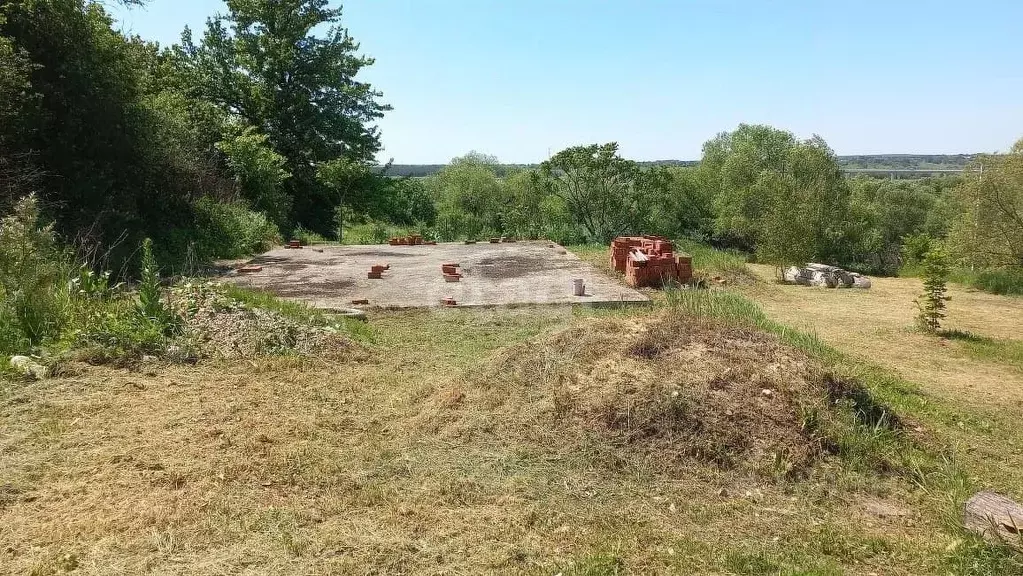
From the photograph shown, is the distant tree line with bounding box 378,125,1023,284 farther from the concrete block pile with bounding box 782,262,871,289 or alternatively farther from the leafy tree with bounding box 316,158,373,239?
the leafy tree with bounding box 316,158,373,239

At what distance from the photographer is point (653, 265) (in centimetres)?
1045

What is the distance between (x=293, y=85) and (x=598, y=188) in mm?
11944

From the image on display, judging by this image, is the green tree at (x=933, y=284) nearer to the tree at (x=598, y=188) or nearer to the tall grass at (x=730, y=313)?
the tall grass at (x=730, y=313)

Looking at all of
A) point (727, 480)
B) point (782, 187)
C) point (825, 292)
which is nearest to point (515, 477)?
point (727, 480)

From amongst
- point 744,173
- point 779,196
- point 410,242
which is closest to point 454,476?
point 410,242

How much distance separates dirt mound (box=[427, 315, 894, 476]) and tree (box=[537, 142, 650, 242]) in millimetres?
15159

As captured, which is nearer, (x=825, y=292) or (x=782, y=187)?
(x=825, y=292)

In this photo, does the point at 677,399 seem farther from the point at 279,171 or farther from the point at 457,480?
the point at 279,171

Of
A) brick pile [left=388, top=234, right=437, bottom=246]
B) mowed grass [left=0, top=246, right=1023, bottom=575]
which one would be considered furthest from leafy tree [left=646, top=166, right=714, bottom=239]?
mowed grass [left=0, top=246, right=1023, bottom=575]

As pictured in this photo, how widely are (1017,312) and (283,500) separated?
12.6m

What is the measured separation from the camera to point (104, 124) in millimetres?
11492

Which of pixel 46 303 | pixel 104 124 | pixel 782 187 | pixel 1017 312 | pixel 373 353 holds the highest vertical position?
pixel 104 124

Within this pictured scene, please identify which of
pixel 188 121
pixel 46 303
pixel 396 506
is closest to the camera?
pixel 396 506

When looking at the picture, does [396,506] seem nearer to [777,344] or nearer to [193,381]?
[193,381]
